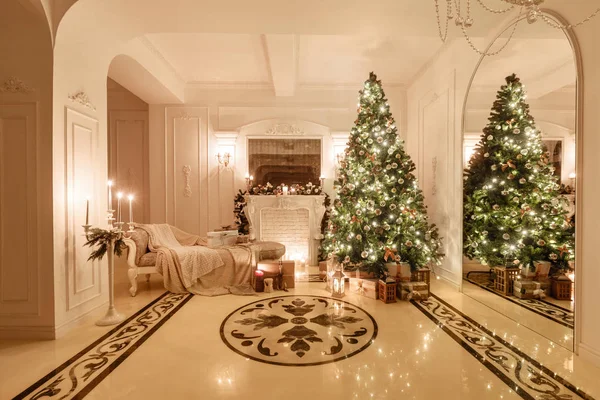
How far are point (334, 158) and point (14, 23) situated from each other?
5024mm

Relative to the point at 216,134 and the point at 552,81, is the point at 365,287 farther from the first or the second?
the point at 216,134

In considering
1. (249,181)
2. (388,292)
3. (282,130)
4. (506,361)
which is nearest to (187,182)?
(249,181)

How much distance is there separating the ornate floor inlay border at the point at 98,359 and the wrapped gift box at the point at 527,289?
4.10 meters

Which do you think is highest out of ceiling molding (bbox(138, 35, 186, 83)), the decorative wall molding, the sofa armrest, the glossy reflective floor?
ceiling molding (bbox(138, 35, 186, 83))

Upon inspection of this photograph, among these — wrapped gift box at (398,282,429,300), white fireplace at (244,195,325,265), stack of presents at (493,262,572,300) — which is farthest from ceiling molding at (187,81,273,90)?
stack of presents at (493,262,572,300)

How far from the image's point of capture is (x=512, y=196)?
11.8 ft

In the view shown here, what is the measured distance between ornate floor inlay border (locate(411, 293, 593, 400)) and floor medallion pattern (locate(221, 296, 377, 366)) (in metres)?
0.80

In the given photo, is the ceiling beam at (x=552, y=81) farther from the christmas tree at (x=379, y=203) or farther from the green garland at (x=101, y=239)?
the green garland at (x=101, y=239)

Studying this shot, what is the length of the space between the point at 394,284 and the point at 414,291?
0.97 feet

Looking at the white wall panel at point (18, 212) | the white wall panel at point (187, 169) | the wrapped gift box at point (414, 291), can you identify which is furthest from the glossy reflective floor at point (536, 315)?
the white wall panel at point (187, 169)

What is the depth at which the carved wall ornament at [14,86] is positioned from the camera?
279 cm

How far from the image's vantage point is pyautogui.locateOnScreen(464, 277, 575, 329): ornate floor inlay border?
9.62 feet

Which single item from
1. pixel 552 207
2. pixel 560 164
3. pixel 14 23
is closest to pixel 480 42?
pixel 560 164

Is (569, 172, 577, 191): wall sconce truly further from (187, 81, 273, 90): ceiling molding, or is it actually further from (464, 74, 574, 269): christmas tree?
(187, 81, 273, 90): ceiling molding
